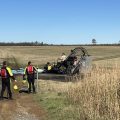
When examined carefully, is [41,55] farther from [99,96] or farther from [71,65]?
[99,96]

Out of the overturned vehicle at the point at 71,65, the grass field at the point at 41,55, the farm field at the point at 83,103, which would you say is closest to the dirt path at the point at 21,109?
the farm field at the point at 83,103

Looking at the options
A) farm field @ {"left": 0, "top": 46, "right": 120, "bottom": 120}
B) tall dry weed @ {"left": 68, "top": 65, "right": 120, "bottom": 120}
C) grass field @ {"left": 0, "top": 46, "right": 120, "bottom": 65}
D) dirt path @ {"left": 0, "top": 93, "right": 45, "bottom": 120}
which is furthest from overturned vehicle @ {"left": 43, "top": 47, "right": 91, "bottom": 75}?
grass field @ {"left": 0, "top": 46, "right": 120, "bottom": 65}

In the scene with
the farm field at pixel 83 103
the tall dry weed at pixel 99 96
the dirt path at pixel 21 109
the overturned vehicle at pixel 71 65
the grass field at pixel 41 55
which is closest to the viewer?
the tall dry weed at pixel 99 96

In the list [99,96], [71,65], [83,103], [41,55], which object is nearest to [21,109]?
[83,103]

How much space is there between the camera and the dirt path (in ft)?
47.8

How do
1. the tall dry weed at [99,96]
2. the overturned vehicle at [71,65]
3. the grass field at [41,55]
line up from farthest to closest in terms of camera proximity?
the grass field at [41,55] → the overturned vehicle at [71,65] → the tall dry weed at [99,96]

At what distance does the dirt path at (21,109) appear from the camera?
574 inches

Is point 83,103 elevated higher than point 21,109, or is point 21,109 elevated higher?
point 83,103

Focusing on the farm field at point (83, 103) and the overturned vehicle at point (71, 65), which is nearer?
the farm field at point (83, 103)

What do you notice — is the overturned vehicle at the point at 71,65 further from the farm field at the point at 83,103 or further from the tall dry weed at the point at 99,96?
Answer: the tall dry weed at the point at 99,96

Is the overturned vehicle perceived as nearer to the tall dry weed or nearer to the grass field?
the tall dry weed

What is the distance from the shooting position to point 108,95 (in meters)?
13.6

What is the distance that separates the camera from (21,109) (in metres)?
16.5

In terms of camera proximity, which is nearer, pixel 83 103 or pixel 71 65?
pixel 83 103
